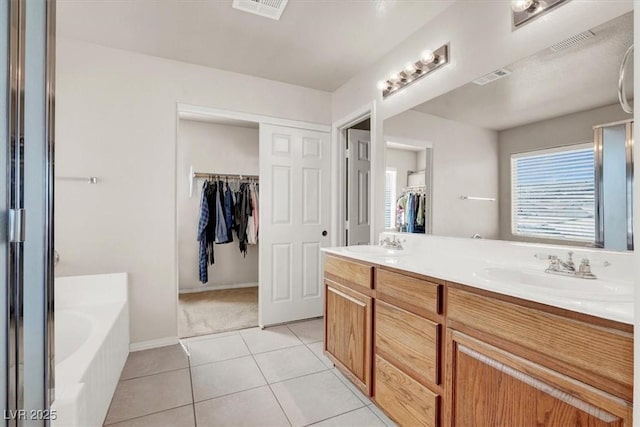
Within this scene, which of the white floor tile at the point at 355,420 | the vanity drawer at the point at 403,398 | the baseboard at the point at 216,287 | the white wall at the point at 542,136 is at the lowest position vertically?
the white floor tile at the point at 355,420

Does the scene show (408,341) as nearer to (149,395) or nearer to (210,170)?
(149,395)

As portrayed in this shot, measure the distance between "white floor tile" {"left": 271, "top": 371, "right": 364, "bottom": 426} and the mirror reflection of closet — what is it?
1.14m

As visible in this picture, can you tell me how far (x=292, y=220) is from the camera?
9.94 feet

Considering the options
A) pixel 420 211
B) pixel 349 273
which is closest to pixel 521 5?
pixel 420 211

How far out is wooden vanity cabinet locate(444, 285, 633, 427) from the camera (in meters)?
0.77

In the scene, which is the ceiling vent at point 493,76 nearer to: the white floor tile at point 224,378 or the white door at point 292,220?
the white door at point 292,220

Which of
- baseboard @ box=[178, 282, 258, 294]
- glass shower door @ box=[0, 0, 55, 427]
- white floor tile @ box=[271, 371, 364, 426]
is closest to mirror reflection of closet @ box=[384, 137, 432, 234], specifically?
white floor tile @ box=[271, 371, 364, 426]

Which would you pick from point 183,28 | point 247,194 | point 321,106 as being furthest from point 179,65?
point 247,194

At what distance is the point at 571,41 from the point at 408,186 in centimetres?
115

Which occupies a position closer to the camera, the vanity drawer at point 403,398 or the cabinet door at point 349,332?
the vanity drawer at point 403,398

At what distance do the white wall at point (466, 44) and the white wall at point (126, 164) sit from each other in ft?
4.69

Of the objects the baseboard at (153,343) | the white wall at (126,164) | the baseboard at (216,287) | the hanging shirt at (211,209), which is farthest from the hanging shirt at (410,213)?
the baseboard at (216,287)

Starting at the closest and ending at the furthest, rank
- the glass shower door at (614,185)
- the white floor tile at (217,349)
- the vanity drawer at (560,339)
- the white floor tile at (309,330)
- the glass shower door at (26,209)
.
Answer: the glass shower door at (26,209) → the vanity drawer at (560,339) → the glass shower door at (614,185) → the white floor tile at (217,349) → the white floor tile at (309,330)

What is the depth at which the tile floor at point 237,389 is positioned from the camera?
162 cm
